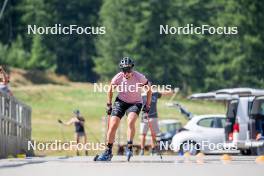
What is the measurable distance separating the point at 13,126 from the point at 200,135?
902 centimetres

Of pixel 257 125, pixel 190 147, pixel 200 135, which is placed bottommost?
pixel 190 147

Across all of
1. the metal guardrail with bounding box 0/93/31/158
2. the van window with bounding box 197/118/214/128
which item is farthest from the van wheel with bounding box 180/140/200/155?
the metal guardrail with bounding box 0/93/31/158

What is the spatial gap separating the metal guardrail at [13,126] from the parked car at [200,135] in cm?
474

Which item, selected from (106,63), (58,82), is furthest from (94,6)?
(58,82)

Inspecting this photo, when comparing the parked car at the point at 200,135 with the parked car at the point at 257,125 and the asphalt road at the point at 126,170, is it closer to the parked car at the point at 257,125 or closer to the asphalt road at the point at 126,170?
the parked car at the point at 257,125

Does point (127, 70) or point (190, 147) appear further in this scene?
point (190, 147)

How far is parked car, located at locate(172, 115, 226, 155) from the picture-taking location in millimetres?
33812

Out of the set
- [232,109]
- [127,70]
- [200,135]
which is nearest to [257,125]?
[232,109]

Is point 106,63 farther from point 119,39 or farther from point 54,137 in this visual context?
point 54,137

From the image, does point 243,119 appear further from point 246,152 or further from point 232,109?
point 246,152

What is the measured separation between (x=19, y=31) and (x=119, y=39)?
12.7m

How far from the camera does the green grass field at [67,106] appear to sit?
67125 mm

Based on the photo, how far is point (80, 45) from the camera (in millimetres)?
107812

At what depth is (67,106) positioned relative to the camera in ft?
259
